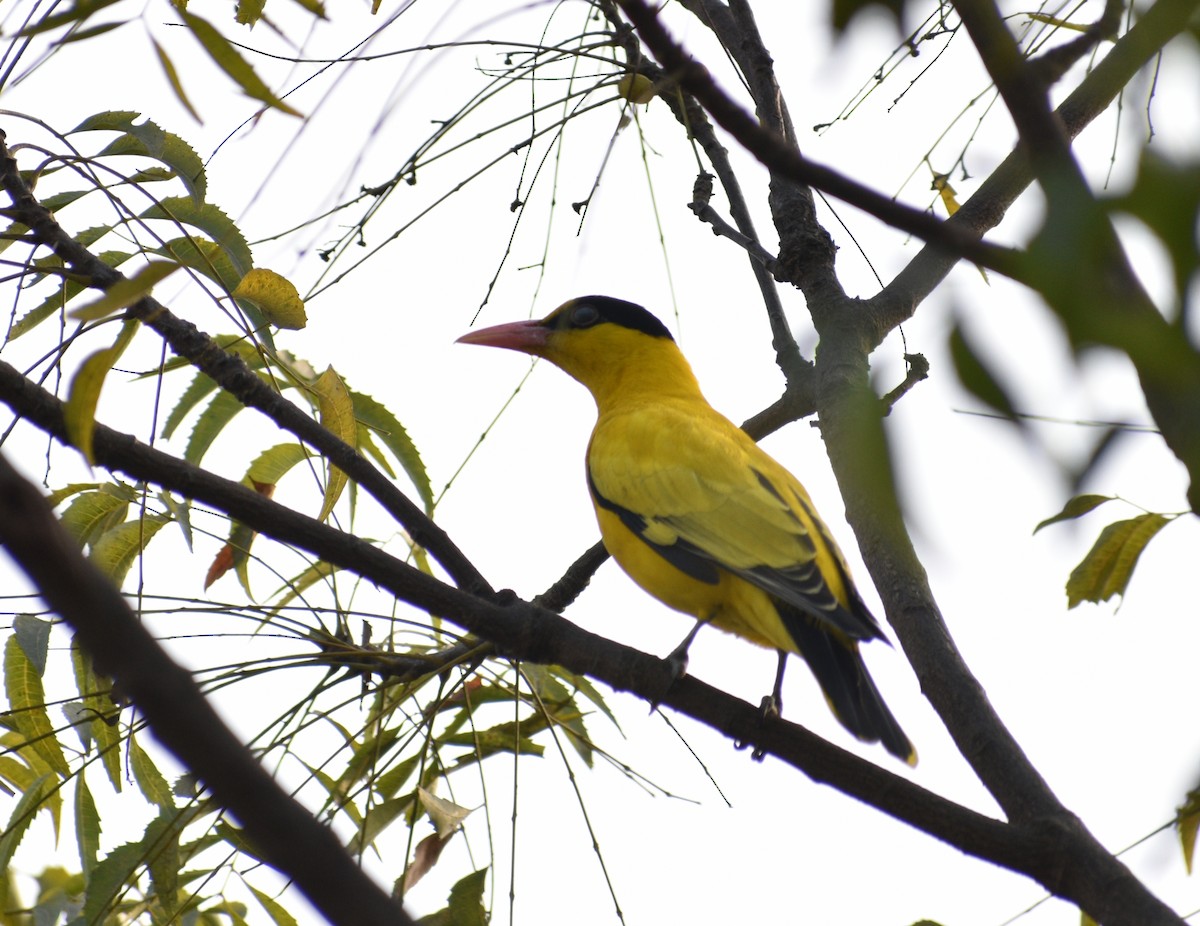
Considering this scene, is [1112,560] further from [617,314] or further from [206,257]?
[617,314]

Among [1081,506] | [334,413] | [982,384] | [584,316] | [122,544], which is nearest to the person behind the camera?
[982,384]

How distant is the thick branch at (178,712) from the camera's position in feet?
2.92

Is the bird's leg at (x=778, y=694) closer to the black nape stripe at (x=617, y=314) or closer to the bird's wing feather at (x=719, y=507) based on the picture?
the bird's wing feather at (x=719, y=507)

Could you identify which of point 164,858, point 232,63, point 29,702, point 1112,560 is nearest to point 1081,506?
point 1112,560

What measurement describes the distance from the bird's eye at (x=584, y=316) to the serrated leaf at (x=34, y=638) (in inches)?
128

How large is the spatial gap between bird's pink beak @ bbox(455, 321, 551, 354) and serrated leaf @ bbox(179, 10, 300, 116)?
3762 millimetres

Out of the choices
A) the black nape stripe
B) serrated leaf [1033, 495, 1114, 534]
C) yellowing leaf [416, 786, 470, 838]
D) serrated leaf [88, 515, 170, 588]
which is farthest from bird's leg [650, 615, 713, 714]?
the black nape stripe

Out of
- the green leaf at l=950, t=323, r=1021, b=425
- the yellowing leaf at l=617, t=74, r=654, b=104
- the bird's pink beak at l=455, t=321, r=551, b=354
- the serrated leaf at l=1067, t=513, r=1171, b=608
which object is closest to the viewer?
the green leaf at l=950, t=323, r=1021, b=425

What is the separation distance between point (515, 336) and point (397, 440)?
7.46 feet

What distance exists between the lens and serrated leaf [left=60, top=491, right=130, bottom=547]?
322 centimetres

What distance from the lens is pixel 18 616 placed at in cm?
301

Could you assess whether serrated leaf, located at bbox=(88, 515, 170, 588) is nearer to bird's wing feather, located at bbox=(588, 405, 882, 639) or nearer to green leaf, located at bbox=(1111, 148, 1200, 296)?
bird's wing feather, located at bbox=(588, 405, 882, 639)

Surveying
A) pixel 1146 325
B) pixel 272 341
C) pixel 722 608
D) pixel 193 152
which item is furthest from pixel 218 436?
pixel 1146 325

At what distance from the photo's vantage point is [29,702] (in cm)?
318
